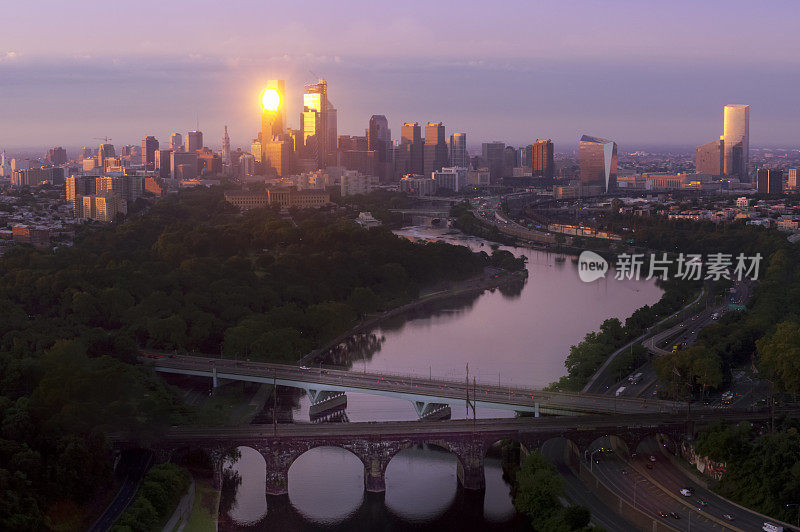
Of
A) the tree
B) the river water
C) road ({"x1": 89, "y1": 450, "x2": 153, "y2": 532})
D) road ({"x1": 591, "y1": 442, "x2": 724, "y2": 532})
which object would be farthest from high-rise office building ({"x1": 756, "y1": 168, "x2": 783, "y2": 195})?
road ({"x1": 89, "y1": 450, "x2": 153, "y2": 532})

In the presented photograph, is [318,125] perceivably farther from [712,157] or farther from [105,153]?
[712,157]

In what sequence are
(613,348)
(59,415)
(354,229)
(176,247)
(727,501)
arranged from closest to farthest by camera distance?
(727,501)
(59,415)
(613,348)
(176,247)
(354,229)

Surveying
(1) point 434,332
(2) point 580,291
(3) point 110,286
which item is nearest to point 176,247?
(3) point 110,286

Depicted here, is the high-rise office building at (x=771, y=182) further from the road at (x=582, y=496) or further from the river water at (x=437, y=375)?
the road at (x=582, y=496)

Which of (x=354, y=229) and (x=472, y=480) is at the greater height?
(x=354, y=229)

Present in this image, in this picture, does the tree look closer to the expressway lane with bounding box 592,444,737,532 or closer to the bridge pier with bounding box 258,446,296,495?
the expressway lane with bounding box 592,444,737,532

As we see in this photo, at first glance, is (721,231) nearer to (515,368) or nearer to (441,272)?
(441,272)

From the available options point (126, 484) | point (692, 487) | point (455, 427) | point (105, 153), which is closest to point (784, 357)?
point (692, 487)
